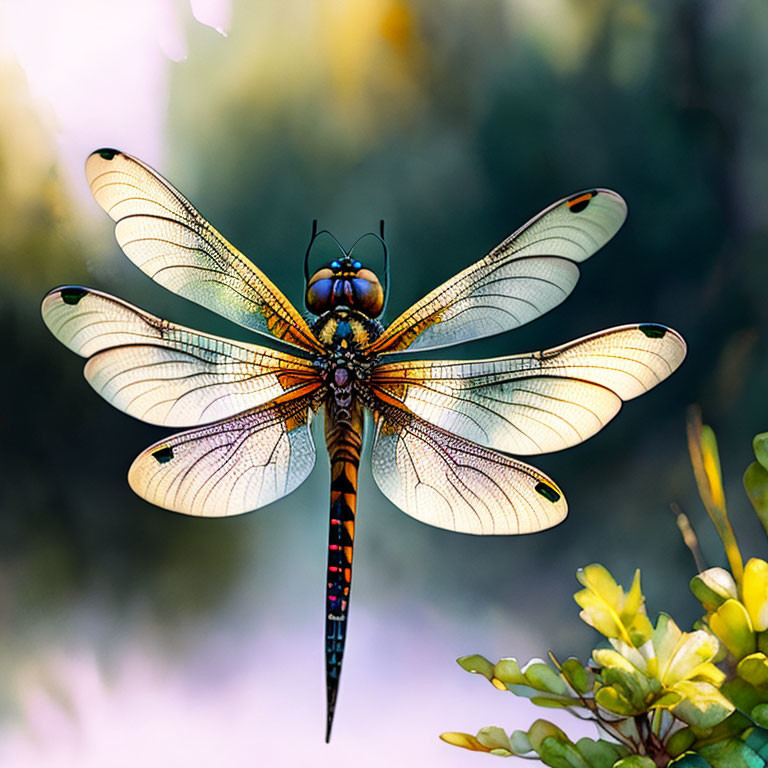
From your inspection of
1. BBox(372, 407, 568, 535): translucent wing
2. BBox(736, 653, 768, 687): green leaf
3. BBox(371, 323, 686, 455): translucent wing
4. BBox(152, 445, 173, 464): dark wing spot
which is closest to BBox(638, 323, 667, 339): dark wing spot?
BBox(371, 323, 686, 455): translucent wing

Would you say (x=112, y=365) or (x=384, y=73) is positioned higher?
(x=384, y=73)

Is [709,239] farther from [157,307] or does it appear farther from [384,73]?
[157,307]

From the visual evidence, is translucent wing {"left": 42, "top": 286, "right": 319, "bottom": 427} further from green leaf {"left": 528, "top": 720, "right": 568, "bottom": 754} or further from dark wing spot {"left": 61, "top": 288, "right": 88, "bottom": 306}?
green leaf {"left": 528, "top": 720, "right": 568, "bottom": 754}

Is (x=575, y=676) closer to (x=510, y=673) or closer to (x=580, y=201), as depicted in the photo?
(x=510, y=673)

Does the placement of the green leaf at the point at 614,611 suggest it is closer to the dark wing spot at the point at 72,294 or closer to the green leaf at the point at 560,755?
the green leaf at the point at 560,755

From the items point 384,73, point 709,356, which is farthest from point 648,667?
point 384,73

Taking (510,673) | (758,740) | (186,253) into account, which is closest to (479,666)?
(510,673)

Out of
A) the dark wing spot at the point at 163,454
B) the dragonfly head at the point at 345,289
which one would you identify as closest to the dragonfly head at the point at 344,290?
the dragonfly head at the point at 345,289
